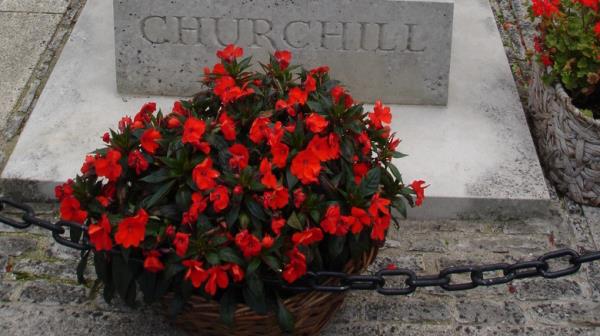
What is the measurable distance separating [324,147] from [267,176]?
0.80ft

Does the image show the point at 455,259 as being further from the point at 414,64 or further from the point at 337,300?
the point at 414,64

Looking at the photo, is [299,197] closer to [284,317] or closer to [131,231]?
[284,317]

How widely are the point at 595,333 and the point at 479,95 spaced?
1460 mm

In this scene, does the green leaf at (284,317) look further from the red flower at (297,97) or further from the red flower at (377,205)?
the red flower at (297,97)

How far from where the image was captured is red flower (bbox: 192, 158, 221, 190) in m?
2.61

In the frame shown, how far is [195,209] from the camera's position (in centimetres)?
259

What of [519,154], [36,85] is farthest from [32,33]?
[519,154]

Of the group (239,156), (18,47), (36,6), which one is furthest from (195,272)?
(36,6)

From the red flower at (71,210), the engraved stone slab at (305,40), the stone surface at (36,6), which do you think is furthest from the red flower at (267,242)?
the stone surface at (36,6)

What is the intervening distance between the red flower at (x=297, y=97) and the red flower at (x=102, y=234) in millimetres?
743

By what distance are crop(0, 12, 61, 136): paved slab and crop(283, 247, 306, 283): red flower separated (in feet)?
6.43

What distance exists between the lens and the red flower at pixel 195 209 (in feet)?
8.48

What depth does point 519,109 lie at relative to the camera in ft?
13.5

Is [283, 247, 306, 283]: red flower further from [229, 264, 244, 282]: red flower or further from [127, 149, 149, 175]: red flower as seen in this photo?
[127, 149, 149, 175]: red flower
